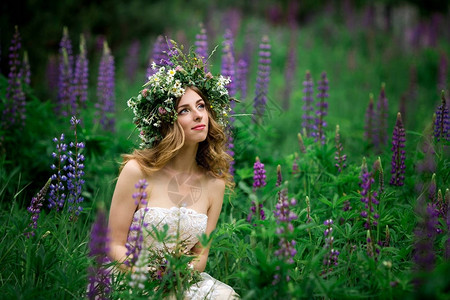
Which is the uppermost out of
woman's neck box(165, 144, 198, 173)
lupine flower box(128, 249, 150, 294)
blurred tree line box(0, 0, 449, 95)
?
blurred tree line box(0, 0, 449, 95)

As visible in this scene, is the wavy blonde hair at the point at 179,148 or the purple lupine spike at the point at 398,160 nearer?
the wavy blonde hair at the point at 179,148

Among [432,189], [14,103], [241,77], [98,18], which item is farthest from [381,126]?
[98,18]

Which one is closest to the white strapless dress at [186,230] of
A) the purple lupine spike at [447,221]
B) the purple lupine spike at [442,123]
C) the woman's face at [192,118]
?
the woman's face at [192,118]

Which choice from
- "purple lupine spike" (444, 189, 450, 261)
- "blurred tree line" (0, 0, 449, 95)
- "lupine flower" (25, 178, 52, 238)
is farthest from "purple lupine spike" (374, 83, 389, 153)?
"blurred tree line" (0, 0, 449, 95)

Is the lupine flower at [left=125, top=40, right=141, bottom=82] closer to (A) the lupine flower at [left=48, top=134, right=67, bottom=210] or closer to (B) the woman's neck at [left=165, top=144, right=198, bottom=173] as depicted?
(A) the lupine flower at [left=48, top=134, right=67, bottom=210]

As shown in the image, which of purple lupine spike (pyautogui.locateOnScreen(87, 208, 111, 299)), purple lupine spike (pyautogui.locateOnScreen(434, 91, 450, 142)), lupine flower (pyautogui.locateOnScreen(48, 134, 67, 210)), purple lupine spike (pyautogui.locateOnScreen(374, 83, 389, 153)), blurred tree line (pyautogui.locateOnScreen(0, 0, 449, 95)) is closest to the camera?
purple lupine spike (pyautogui.locateOnScreen(87, 208, 111, 299))

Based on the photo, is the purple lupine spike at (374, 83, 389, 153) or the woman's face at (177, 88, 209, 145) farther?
the purple lupine spike at (374, 83, 389, 153)

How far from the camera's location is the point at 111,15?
937 centimetres

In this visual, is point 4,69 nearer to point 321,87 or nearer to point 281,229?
point 321,87

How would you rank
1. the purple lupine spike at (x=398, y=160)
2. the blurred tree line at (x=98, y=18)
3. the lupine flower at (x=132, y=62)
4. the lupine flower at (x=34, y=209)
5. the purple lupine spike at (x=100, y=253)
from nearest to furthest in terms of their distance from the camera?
the purple lupine spike at (x=100, y=253) → the lupine flower at (x=34, y=209) → the purple lupine spike at (x=398, y=160) → the blurred tree line at (x=98, y=18) → the lupine flower at (x=132, y=62)

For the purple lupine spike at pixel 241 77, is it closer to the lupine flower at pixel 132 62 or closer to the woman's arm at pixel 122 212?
the woman's arm at pixel 122 212

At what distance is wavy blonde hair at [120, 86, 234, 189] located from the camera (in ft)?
10.1

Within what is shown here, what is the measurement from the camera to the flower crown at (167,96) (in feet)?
10.2

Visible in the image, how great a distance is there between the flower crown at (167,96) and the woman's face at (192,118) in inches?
1.9
